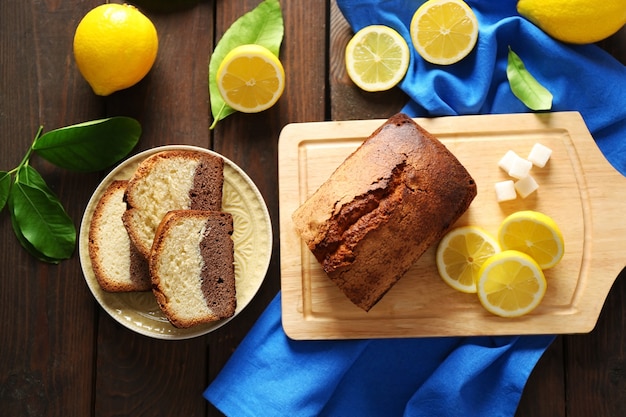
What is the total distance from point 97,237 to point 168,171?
415 millimetres

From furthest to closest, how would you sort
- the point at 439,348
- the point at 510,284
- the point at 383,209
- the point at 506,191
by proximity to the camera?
the point at 439,348, the point at 506,191, the point at 510,284, the point at 383,209

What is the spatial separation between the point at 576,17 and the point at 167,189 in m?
1.80

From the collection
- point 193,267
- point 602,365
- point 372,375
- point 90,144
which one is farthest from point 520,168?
point 90,144

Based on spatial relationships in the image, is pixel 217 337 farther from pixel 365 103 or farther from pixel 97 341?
pixel 365 103

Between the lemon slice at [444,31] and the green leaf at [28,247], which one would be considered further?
the green leaf at [28,247]

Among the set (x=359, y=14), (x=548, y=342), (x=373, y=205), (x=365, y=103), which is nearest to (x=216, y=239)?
(x=373, y=205)

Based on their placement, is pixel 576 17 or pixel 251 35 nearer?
pixel 576 17

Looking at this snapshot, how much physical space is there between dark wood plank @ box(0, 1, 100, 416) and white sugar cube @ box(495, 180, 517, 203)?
1.76 metres

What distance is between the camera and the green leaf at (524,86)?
8.12 ft

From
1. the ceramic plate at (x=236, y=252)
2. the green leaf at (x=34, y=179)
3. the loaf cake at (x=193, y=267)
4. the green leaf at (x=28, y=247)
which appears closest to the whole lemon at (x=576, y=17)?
the ceramic plate at (x=236, y=252)

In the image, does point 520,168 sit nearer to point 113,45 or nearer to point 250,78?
point 250,78

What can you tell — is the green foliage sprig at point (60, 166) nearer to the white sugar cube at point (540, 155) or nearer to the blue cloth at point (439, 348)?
the blue cloth at point (439, 348)

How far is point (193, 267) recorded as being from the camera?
2.41 metres

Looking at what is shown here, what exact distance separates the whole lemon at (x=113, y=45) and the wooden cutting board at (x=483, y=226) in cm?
68
